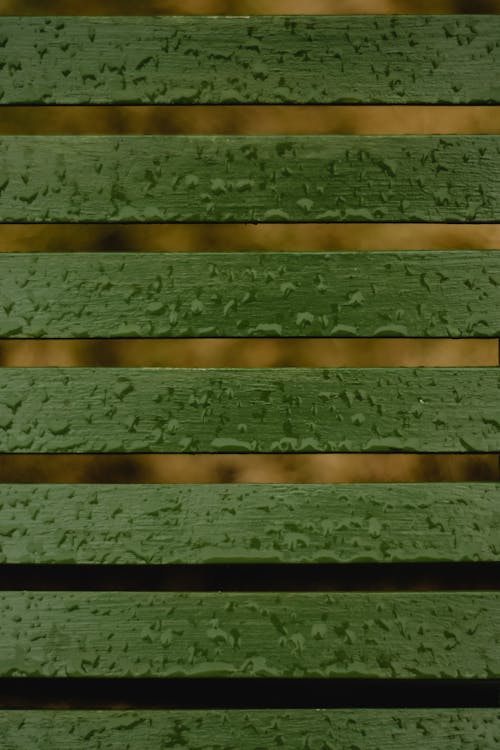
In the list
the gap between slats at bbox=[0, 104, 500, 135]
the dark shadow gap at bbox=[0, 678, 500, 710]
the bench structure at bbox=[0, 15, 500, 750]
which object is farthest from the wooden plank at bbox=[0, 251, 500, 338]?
the dark shadow gap at bbox=[0, 678, 500, 710]

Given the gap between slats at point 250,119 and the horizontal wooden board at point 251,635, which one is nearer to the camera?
the horizontal wooden board at point 251,635

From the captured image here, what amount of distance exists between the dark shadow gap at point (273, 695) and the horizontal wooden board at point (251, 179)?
1250 mm

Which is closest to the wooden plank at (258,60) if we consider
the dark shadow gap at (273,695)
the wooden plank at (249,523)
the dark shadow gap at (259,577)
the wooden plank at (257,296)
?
the wooden plank at (257,296)

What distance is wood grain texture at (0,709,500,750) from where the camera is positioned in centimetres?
133

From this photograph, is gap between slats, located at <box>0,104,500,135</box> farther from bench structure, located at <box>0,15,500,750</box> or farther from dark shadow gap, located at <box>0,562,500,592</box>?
dark shadow gap, located at <box>0,562,500,592</box>

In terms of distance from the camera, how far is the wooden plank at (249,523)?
1.35m

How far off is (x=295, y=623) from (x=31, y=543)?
2.39 ft

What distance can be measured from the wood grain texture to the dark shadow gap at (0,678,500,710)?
0.03 m

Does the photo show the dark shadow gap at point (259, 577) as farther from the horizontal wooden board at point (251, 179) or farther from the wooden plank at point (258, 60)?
the wooden plank at point (258, 60)

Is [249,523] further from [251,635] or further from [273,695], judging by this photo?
[273,695]

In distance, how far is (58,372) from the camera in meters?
1.38

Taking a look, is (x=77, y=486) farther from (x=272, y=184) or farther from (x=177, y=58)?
(x=177, y=58)

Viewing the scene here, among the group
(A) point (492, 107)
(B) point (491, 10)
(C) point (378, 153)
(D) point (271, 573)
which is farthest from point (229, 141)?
(D) point (271, 573)

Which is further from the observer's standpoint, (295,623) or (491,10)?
(491,10)
